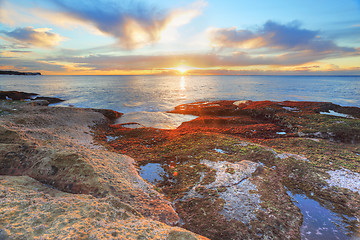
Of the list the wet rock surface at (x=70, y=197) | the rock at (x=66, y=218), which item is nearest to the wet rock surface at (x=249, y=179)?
the wet rock surface at (x=70, y=197)

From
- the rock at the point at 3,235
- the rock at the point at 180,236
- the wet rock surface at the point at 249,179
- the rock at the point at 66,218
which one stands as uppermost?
the rock at the point at 3,235

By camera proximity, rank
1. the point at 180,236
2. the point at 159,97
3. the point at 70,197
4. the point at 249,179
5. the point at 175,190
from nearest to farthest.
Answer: the point at 180,236
the point at 70,197
the point at 175,190
the point at 249,179
the point at 159,97

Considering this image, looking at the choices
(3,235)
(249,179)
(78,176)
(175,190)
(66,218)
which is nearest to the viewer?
(3,235)

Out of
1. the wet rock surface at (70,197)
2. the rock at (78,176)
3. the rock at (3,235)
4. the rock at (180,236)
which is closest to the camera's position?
the rock at (3,235)

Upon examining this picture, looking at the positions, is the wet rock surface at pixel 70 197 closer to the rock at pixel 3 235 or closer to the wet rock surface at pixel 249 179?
the rock at pixel 3 235

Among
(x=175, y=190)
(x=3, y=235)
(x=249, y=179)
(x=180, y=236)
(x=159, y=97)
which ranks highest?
(x=3, y=235)

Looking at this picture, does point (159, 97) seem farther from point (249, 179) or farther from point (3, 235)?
point (3, 235)

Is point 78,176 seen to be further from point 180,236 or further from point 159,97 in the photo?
point 159,97

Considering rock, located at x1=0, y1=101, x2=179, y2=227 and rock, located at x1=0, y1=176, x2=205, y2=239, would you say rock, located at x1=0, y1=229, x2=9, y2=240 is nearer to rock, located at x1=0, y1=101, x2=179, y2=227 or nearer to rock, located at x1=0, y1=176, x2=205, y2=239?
rock, located at x1=0, y1=176, x2=205, y2=239

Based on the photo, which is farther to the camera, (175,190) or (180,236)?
(175,190)

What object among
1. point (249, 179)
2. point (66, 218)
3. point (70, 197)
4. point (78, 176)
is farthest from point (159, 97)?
point (66, 218)

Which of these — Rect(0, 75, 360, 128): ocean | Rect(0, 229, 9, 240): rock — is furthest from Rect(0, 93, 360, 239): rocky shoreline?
Rect(0, 75, 360, 128): ocean

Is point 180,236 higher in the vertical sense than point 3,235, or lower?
lower

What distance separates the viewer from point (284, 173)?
1099 centimetres
